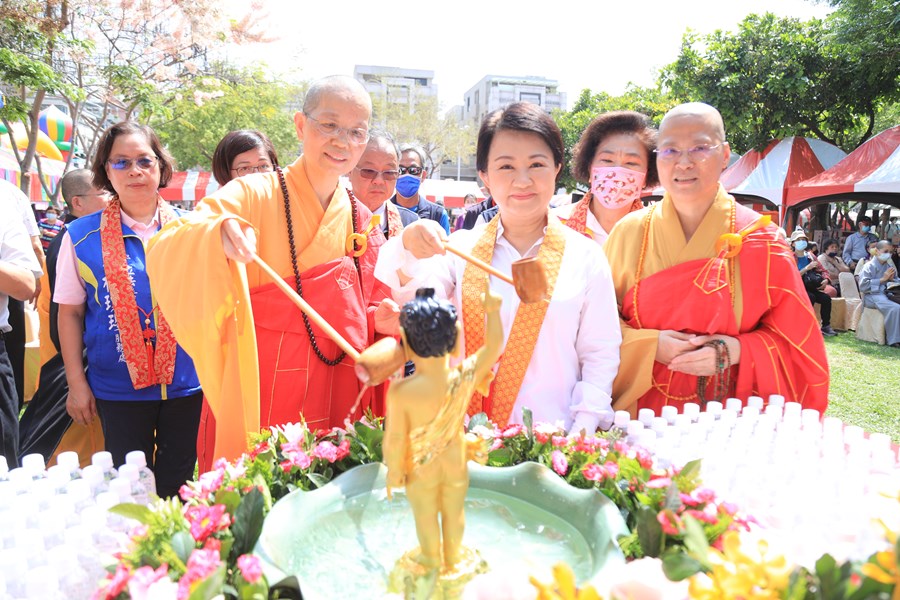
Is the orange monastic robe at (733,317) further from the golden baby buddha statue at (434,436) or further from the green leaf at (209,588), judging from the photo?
the green leaf at (209,588)

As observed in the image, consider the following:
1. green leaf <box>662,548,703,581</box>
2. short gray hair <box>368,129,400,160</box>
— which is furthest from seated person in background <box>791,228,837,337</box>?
green leaf <box>662,548,703,581</box>

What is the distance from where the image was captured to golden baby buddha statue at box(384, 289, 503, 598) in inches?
42.8

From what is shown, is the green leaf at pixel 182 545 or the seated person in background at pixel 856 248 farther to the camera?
the seated person in background at pixel 856 248

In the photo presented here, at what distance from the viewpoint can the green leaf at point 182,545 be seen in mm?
1169

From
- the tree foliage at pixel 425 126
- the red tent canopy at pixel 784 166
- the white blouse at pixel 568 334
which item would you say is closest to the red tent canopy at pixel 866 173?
the red tent canopy at pixel 784 166

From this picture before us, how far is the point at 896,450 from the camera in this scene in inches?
76.0

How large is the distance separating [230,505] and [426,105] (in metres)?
37.0

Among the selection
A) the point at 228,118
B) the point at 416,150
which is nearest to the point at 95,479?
the point at 416,150

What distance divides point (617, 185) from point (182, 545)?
2775mm

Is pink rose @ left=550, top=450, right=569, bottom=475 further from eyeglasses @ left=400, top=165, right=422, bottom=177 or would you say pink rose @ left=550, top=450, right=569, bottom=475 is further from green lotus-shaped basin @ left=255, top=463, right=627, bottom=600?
eyeglasses @ left=400, top=165, right=422, bottom=177

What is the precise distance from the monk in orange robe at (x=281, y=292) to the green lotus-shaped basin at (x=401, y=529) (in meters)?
0.72

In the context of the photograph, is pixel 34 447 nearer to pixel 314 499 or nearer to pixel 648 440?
pixel 314 499

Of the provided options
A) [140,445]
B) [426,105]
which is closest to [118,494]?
[140,445]

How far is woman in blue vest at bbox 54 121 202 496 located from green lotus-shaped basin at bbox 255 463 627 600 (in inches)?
68.0
